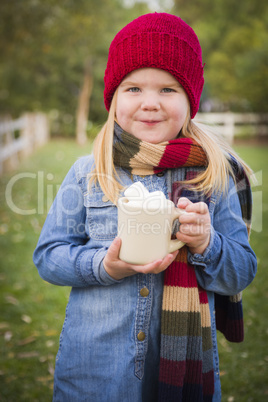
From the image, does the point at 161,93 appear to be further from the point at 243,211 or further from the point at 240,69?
the point at 240,69

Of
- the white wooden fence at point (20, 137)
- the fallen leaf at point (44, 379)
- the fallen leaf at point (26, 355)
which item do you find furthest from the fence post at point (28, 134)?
the fallen leaf at point (44, 379)

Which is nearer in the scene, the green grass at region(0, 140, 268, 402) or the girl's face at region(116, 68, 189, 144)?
the girl's face at region(116, 68, 189, 144)

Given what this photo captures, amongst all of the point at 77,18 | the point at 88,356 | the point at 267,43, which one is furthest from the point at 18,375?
the point at 267,43

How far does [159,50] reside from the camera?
4.89 ft

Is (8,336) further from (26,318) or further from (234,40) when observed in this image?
(234,40)

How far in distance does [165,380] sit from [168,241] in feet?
1.99

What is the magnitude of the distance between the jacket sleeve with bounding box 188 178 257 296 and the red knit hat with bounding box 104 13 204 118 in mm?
467

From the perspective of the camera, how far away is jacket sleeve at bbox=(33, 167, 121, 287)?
148cm

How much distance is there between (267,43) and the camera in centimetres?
1177

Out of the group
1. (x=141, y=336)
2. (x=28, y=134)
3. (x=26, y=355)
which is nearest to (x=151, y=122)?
(x=141, y=336)

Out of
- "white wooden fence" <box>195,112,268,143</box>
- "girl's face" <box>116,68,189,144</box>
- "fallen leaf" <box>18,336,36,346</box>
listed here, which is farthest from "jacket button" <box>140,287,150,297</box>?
"white wooden fence" <box>195,112,268,143</box>

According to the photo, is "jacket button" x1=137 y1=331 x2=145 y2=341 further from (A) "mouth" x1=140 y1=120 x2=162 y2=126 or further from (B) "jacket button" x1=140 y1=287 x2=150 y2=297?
(A) "mouth" x1=140 y1=120 x2=162 y2=126

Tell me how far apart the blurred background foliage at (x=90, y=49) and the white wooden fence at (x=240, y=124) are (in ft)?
1.55

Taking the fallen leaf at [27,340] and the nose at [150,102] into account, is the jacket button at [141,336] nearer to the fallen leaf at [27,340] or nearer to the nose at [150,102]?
the nose at [150,102]
